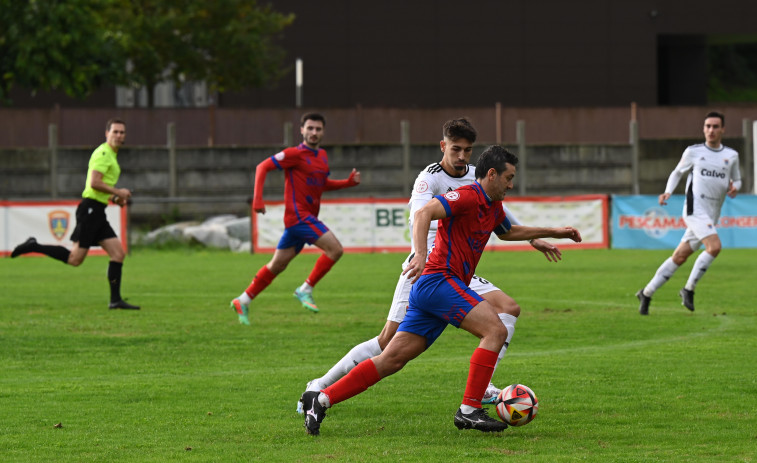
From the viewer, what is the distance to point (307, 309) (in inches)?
520

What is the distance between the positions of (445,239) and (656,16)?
37.5m

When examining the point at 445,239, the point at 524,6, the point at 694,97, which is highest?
the point at 524,6

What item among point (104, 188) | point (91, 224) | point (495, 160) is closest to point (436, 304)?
point (495, 160)

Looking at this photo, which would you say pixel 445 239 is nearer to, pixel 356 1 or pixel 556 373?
pixel 556 373

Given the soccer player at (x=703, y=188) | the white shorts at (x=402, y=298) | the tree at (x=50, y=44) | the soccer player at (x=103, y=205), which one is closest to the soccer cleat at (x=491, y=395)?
the white shorts at (x=402, y=298)

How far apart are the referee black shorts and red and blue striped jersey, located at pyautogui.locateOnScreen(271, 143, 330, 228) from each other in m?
2.15

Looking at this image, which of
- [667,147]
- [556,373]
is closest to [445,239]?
[556,373]

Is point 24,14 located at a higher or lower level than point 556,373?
higher

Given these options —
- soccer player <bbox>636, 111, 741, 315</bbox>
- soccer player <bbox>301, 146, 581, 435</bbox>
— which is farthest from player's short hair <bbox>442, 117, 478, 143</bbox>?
soccer player <bbox>636, 111, 741, 315</bbox>

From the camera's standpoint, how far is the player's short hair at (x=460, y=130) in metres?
7.22

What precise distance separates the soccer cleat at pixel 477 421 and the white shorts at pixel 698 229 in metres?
6.62

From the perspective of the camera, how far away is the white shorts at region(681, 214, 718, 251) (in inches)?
487

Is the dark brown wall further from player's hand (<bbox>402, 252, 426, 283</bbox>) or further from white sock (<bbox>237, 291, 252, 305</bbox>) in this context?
player's hand (<bbox>402, 252, 426, 283</bbox>)

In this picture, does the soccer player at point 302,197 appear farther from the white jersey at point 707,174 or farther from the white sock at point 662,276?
the white jersey at point 707,174
